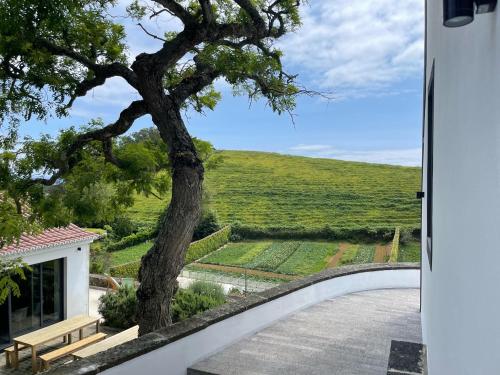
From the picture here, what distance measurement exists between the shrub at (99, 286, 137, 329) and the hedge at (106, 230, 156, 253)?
17875 mm

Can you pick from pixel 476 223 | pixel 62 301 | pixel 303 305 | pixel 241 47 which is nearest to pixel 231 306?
pixel 303 305

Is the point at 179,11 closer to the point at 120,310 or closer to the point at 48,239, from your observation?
the point at 48,239

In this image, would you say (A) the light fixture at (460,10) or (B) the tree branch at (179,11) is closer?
(A) the light fixture at (460,10)

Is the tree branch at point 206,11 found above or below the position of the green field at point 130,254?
above

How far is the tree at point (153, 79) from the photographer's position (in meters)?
5.90

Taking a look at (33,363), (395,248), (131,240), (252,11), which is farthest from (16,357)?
(395,248)

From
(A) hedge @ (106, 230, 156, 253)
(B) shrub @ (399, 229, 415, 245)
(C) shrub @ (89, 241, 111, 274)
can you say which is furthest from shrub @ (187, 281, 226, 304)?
(B) shrub @ (399, 229, 415, 245)

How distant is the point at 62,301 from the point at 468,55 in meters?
13.5

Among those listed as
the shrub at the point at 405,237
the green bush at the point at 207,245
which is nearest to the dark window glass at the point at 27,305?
the green bush at the point at 207,245

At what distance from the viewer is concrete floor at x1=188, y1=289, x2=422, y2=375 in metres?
4.44

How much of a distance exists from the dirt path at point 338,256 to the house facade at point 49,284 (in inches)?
693

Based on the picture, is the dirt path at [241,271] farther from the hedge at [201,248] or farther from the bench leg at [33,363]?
the bench leg at [33,363]

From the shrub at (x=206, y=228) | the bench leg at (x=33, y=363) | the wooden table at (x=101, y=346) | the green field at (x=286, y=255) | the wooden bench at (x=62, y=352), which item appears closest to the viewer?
the wooden table at (x=101, y=346)

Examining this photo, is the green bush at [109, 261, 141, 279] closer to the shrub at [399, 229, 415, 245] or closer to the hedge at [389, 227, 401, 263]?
the hedge at [389, 227, 401, 263]
